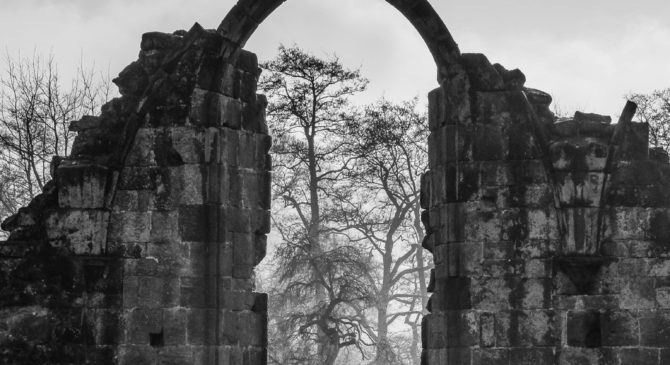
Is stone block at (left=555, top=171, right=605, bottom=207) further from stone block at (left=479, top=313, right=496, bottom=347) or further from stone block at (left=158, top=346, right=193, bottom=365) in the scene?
stone block at (left=158, top=346, right=193, bottom=365)

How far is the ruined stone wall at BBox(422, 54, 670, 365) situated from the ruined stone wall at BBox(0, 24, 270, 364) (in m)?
1.91

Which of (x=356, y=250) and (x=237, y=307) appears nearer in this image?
(x=237, y=307)

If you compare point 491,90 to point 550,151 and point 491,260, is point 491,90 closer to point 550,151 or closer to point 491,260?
point 550,151

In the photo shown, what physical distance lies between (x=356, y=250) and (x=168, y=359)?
9083 mm

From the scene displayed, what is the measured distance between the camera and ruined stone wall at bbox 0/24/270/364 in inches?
510

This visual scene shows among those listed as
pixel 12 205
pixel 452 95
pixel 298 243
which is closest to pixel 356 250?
pixel 298 243

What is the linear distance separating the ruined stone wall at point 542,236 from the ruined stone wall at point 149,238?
1915 millimetres

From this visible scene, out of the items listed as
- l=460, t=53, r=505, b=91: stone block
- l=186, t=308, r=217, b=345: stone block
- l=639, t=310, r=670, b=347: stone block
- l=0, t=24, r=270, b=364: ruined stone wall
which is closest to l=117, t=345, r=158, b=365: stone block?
l=0, t=24, r=270, b=364: ruined stone wall

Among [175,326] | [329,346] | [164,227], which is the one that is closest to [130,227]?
[164,227]

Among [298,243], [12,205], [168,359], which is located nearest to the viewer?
[168,359]

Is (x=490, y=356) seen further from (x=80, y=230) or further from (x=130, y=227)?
(x=80, y=230)

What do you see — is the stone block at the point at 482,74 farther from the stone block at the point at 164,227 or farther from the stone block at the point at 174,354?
the stone block at the point at 174,354

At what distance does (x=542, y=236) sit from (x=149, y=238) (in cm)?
366

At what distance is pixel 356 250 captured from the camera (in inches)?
856
